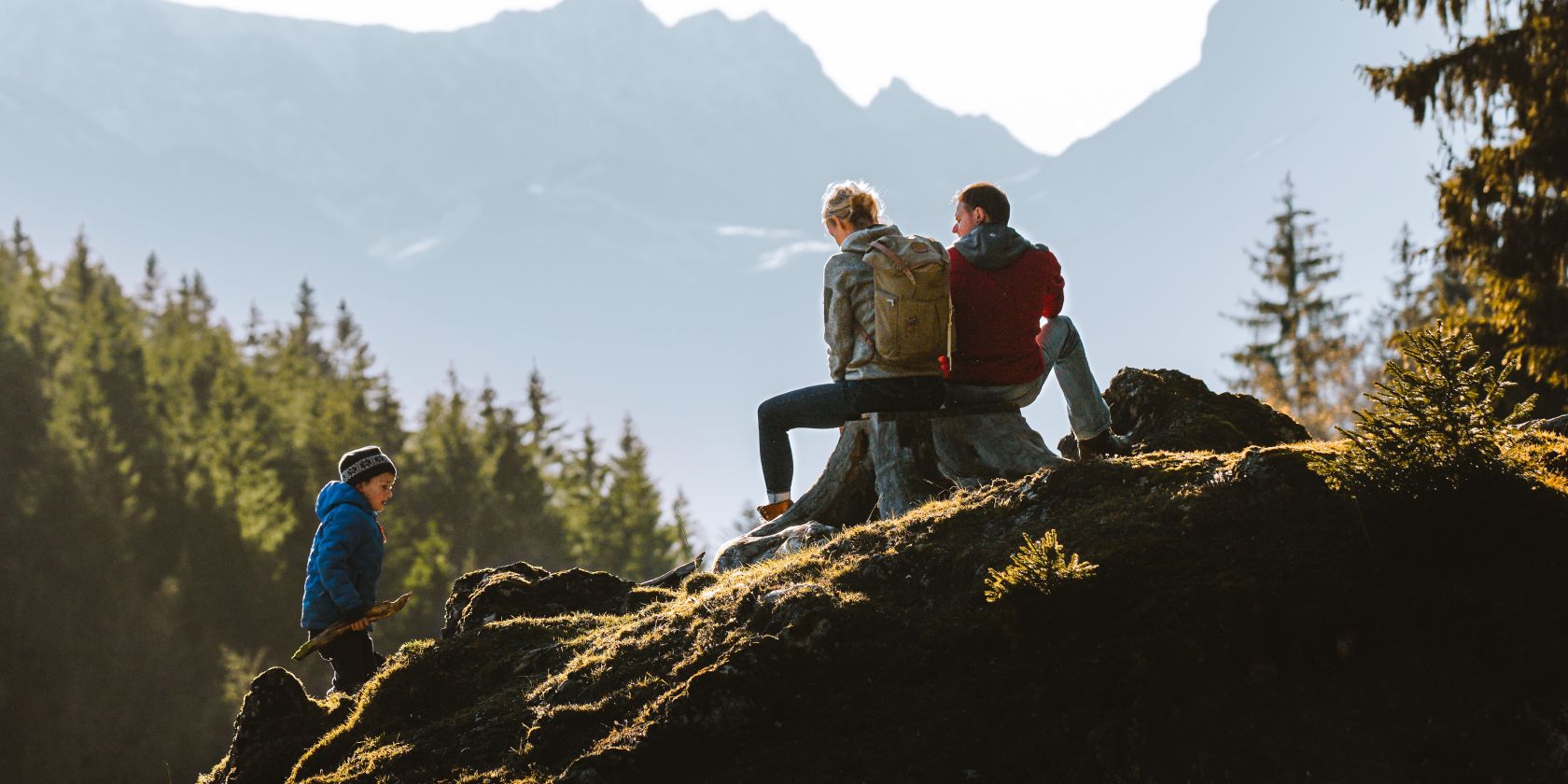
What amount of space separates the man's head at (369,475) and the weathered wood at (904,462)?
3.82m

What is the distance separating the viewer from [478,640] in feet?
27.5

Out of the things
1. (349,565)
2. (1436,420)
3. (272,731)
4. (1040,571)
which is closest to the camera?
(1436,420)

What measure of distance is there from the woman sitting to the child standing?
313cm

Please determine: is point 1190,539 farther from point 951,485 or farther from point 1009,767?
point 951,485

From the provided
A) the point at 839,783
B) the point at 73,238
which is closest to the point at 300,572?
the point at 73,238

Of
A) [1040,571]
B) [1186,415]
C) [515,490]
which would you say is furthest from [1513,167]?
[515,490]

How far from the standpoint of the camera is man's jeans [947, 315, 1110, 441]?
950cm

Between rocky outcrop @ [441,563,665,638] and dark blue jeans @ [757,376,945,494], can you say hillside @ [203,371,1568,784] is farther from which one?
dark blue jeans @ [757,376,945,494]

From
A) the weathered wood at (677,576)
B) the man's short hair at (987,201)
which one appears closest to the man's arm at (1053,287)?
the man's short hair at (987,201)

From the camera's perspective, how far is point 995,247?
952 centimetres

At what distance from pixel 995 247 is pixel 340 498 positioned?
531 cm

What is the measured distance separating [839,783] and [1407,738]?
2.30 m

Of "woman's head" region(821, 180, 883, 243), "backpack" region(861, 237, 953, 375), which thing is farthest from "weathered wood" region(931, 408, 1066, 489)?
"woman's head" region(821, 180, 883, 243)

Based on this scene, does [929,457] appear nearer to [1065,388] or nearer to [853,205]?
[1065,388]
